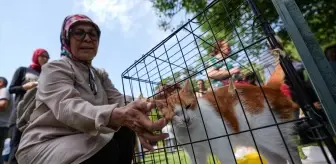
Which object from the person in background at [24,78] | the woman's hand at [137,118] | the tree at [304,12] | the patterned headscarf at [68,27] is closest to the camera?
the woman's hand at [137,118]

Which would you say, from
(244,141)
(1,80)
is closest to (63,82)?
(244,141)

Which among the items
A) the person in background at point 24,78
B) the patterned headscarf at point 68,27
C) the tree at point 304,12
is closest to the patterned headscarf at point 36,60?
the person in background at point 24,78

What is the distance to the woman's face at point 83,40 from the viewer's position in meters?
1.26

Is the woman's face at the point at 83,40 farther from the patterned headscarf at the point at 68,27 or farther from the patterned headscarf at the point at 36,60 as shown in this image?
the patterned headscarf at the point at 36,60

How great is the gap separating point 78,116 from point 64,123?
184mm

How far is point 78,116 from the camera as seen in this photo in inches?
32.0

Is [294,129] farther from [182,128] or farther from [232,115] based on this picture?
[182,128]

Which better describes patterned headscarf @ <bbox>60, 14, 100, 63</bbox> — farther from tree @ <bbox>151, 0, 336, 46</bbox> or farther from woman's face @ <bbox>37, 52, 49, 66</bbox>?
tree @ <bbox>151, 0, 336, 46</bbox>

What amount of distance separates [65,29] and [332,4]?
6.49 metres

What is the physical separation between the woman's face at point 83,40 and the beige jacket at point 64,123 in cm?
14

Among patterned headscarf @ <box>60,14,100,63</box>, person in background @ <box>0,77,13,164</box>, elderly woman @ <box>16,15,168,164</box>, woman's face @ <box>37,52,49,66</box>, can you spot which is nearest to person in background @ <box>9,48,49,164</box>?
woman's face @ <box>37,52,49,66</box>

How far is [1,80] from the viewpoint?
2.67 metres

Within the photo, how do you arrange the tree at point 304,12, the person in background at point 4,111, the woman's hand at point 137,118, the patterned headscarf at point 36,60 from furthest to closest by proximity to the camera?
the tree at point 304,12, the person in background at point 4,111, the patterned headscarf at point 36,60, the woman's hand at point 137,118

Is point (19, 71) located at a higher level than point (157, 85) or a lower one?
higher
